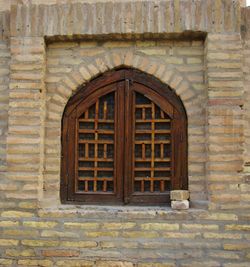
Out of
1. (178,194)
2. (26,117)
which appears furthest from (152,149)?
(26,117)

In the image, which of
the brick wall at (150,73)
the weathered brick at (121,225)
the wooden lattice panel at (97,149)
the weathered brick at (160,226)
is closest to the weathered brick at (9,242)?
the brick wall at (150,73)

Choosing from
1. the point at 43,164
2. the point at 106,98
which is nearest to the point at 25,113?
the point at 43,164

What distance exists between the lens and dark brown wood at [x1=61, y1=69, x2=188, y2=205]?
396 cm

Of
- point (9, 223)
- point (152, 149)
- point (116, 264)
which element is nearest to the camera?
point (116, 264)

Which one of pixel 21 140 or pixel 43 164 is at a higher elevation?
pixel 21 140

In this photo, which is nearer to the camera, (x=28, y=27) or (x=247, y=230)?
(x=247, y=230)

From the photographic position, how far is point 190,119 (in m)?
Answer: 3.94

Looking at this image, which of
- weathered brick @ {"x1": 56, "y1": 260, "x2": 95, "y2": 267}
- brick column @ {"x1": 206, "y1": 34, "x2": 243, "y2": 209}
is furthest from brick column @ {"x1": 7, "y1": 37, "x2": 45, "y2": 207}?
brick column @ {"x1": 206, "y1": 34, "x2": 243, "y2": 209}

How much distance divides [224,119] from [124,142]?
1.03m

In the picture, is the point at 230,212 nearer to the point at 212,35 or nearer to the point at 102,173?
the point at 102,173

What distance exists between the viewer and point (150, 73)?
4000 millimetres

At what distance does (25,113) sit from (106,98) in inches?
33.6

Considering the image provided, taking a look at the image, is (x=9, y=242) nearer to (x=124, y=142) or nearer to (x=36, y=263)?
(x=36, y=263)

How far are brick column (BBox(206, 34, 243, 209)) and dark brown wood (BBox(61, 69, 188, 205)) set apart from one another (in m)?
0.33
